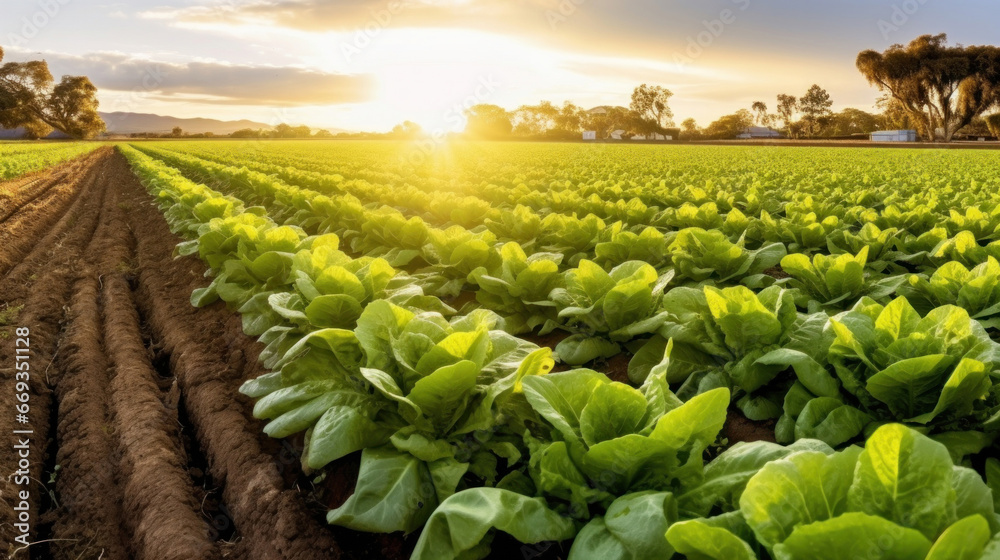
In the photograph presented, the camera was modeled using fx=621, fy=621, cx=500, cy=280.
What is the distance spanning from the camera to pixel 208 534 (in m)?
2.82

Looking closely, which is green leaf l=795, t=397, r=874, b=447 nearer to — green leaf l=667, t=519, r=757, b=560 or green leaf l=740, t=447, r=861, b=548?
green leaf l=740, t=447, r=861, b=548

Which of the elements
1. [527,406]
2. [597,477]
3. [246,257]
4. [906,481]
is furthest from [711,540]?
[246,257]

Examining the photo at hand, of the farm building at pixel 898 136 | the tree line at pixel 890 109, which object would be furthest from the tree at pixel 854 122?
the farm building at pixel 898 136

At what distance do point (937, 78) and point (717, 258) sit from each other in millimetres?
65498

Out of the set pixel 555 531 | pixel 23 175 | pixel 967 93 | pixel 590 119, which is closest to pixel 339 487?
pixel 555 531

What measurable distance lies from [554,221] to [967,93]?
213ft

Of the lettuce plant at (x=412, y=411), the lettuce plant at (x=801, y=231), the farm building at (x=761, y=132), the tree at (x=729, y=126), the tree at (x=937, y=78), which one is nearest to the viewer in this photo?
the lettuce plant at (x=412, y=411)

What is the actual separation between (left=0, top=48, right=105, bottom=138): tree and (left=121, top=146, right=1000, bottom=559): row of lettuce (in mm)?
96600

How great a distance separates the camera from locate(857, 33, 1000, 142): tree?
53906 millimetres

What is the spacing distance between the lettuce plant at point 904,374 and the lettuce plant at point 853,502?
3.21 feet

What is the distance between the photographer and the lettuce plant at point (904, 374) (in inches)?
93.9

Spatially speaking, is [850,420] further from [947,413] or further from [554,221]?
[554,221]

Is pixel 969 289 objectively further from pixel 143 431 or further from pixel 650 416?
pixel 143 431

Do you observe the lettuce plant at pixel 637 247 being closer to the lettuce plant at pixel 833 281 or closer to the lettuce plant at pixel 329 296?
the lettuce plant at pixel 833 281
